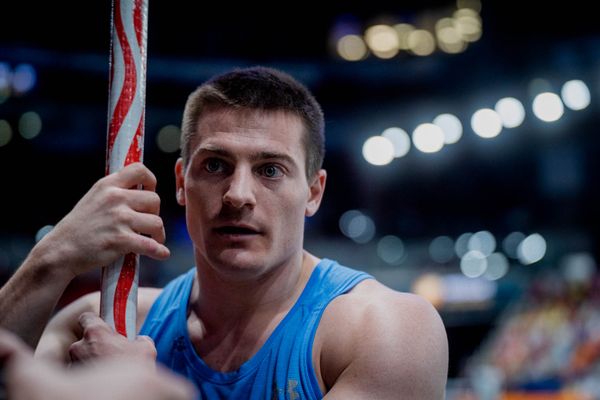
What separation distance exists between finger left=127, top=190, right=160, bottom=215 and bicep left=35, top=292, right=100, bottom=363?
0.79m

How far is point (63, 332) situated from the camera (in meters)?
2.21

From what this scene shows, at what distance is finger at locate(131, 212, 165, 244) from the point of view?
154 centimetres

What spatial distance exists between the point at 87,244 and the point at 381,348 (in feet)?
2.72

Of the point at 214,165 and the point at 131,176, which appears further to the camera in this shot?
the point at 214,165

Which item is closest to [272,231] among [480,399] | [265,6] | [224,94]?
[224,94]

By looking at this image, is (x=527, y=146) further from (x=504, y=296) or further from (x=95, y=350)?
(x=95, y=350)

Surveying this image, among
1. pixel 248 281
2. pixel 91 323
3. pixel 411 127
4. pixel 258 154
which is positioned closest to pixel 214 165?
pixel 258 154

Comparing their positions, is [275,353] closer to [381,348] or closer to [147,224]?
[381,348]

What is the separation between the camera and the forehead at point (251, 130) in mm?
1920

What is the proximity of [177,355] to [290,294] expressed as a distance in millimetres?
438

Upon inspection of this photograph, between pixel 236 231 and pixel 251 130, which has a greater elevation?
pixel 251 130

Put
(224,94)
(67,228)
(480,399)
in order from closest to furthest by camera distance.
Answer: (67,228) < (224,94) < (480,399)

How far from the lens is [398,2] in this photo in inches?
419

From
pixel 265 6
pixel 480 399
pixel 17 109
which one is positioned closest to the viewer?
pixel 480 399
